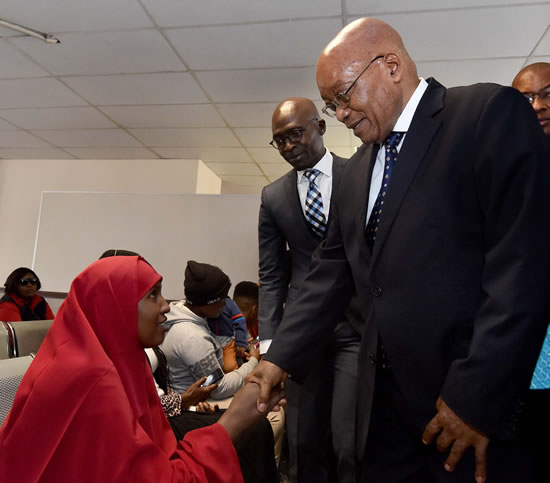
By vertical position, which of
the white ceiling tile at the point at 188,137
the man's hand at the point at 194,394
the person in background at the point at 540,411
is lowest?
the man's hand at the point at 194,394

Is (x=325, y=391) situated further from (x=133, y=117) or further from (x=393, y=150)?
(x=133, y=117)

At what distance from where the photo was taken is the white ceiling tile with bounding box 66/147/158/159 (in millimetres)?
5480

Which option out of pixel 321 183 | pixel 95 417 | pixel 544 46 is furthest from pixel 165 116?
pixel 95 417

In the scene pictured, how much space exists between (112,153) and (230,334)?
3.67 meters

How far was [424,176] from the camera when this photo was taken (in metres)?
0.90

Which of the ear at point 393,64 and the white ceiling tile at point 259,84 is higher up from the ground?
the white ceiling tile at point 259,84

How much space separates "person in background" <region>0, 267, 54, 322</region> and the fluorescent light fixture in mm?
2173

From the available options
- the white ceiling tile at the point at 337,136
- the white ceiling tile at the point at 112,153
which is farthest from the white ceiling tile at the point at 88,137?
the white ceiling tile at the point at 337,136

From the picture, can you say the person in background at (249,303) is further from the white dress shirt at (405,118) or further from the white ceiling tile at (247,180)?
the white ceiling tile at (247,180)

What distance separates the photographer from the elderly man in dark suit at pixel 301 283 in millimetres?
1516

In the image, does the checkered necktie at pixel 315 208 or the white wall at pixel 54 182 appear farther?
the white wall at pixel 54 182

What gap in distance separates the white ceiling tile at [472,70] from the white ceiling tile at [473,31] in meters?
0.08

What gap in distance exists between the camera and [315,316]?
1188mm

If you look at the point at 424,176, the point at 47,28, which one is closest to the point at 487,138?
the point at 424,176
